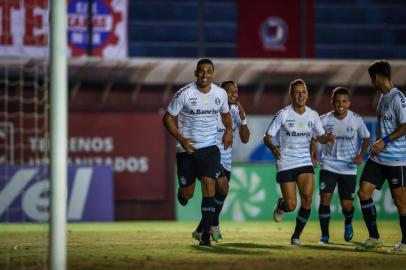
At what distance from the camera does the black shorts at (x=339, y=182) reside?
13836 mm

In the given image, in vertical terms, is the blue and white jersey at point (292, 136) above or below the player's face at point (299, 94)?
below

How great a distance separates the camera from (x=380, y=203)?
2238cm

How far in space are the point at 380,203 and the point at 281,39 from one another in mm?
6510

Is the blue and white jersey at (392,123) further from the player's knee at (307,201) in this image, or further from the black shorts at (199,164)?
the black shorts at (199,164)

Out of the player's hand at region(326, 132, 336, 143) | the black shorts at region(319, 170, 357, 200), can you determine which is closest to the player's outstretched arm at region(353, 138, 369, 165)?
the black shorts at region(319, 170, 357, 200)

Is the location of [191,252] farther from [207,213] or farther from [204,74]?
[204,74]

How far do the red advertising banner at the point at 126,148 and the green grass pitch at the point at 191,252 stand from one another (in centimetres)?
661

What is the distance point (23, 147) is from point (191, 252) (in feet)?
38.3

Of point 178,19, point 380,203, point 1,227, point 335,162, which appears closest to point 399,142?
point 335,162

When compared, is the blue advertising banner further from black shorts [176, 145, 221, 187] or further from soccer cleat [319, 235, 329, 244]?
black shorts [176, 145, 221, 187]

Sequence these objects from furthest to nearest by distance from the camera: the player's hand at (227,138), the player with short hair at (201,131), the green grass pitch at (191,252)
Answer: the player's hand at (227,138) → the player with short hair at (201,131) → the green grass pitch at (191,252)

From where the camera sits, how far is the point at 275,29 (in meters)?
27.3

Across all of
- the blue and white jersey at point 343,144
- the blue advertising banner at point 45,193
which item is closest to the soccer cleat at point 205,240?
the blue and white jersey at point 343,144

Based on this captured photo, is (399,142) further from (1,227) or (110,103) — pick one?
(110,103)
